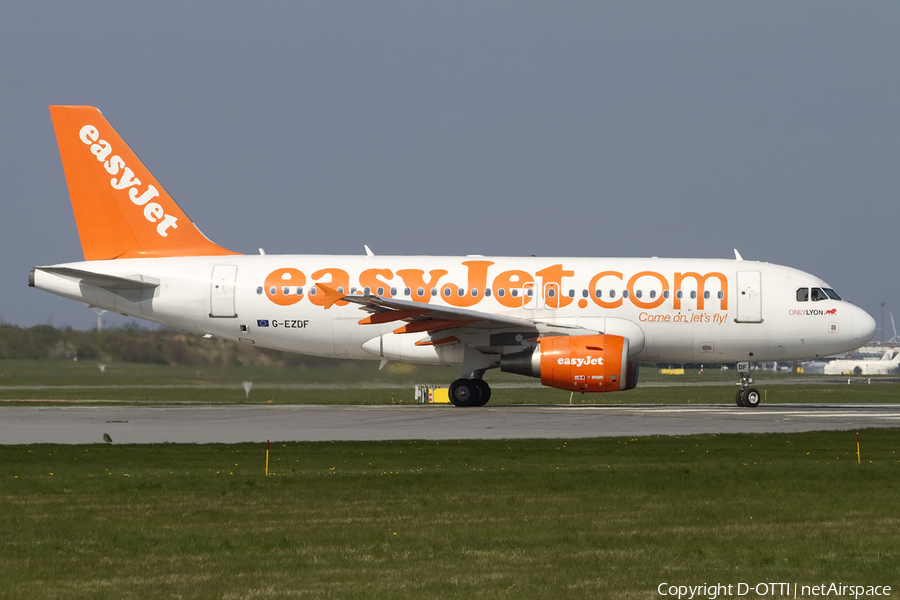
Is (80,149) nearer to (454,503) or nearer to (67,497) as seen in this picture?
(67,497)

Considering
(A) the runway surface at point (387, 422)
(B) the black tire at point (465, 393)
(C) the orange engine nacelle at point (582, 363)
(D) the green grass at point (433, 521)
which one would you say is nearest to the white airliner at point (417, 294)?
(B) the black tire at point (465, 393)

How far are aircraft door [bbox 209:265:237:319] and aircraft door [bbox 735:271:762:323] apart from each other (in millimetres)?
14284

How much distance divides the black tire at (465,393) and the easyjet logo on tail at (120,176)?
31.3 feet

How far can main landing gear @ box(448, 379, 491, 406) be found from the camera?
1197 inches

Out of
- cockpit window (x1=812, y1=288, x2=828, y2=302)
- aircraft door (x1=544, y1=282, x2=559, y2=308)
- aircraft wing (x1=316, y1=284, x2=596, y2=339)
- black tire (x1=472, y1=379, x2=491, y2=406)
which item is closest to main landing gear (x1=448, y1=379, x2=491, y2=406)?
black tire (x1=472, y1=379, x2=491, y2=406)

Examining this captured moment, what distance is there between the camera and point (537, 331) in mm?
29469

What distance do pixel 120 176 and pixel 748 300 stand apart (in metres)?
18.4

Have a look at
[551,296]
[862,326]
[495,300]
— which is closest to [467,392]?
[495,300]

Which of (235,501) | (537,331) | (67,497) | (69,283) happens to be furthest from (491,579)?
(69,283)

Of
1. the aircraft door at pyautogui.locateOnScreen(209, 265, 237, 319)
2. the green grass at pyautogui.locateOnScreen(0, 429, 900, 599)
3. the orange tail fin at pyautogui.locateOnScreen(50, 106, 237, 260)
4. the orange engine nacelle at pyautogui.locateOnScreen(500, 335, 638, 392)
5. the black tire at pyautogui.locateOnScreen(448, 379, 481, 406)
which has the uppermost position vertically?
the orange tail fin at pyautogui.locateOnScreen(50, 106, 237, 260)

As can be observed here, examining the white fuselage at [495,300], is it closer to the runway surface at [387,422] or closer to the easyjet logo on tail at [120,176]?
the easyjet logo on tail at [120,176]

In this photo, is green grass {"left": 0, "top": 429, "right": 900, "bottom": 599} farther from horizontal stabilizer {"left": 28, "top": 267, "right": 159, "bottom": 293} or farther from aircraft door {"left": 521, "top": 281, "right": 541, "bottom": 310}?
horizontal stabilizer {"left": 28, "top": 267, "right": 159, "bottom": 293}

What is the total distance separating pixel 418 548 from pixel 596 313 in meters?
21.4

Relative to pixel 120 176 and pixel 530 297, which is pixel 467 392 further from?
→ pixel 120 176
